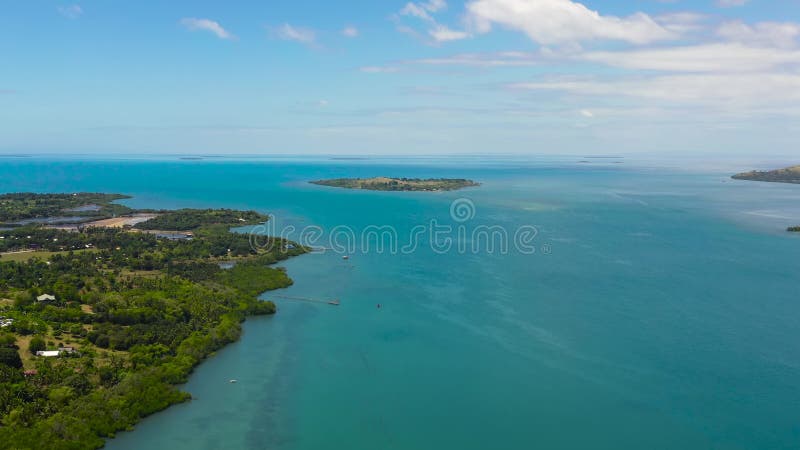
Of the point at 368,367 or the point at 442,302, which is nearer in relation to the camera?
the point at 368,367

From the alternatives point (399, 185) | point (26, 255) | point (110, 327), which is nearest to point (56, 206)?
point (26, 255)

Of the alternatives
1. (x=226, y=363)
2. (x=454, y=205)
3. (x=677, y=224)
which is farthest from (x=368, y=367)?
(x=454, y=205)

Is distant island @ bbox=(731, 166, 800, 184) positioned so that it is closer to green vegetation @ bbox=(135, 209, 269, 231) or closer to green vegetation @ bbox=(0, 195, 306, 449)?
green vegetation @ bbox=(135, 209, 269, 231)

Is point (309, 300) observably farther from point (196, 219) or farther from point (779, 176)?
point (779, 176)

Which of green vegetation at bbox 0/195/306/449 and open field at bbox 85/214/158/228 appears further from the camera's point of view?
open field at bbox 85/214/158/228

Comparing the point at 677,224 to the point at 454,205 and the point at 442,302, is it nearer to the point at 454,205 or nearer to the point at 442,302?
the point at 454,205

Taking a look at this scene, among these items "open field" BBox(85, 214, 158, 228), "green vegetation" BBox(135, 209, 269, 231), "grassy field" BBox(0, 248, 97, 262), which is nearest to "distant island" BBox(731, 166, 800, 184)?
"green vegetation" BBox(135, 209, 269, 231)
